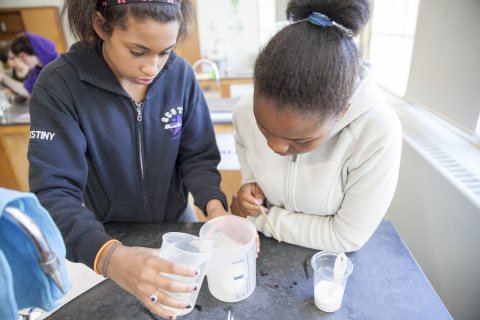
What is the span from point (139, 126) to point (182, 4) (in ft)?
1.27

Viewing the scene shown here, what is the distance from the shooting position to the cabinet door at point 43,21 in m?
5.54

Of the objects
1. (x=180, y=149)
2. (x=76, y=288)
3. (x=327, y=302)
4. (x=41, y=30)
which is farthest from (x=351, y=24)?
(x=41, y=30)

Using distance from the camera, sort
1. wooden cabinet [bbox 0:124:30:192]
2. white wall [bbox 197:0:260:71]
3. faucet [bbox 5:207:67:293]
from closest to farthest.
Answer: faucet [bbox 5:207:67:293], wooden cabinet [bbox 0:124:30:192], white wall [bbox 197:0:260:71]

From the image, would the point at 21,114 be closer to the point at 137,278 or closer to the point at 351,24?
the point at 137,278

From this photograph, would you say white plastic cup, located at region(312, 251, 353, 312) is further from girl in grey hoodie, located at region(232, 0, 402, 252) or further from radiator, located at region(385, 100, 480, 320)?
radiator, located at region(385, 100, 480, 320)

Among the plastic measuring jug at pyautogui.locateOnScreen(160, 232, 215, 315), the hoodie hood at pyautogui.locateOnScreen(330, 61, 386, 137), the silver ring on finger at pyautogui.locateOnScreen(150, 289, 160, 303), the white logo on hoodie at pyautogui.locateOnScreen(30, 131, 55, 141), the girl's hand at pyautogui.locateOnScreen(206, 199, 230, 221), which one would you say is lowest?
the girl's hand at pyautogui.locateOnScreen(206, 199, 230, 221)

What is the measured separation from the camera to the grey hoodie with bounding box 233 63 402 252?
774mm

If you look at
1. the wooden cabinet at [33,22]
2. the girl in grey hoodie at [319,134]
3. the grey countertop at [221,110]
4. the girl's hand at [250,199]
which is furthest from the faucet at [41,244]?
the wooden cabinet at [33,22]

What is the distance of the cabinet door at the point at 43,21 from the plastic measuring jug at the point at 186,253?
6.14 metres

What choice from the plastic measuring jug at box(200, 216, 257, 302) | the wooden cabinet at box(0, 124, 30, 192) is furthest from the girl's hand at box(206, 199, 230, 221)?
the wooden cabinet at box(0, 124, 30, 192)

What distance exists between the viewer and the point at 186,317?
72cm

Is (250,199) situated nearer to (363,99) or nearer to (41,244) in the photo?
(363,99)

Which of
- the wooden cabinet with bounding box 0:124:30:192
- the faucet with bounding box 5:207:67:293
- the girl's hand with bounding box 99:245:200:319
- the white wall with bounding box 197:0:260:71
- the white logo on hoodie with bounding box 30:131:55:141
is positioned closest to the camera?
the faucet with bounding box 5:207:67:293

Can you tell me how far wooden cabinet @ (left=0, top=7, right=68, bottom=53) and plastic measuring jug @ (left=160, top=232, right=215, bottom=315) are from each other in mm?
6141
